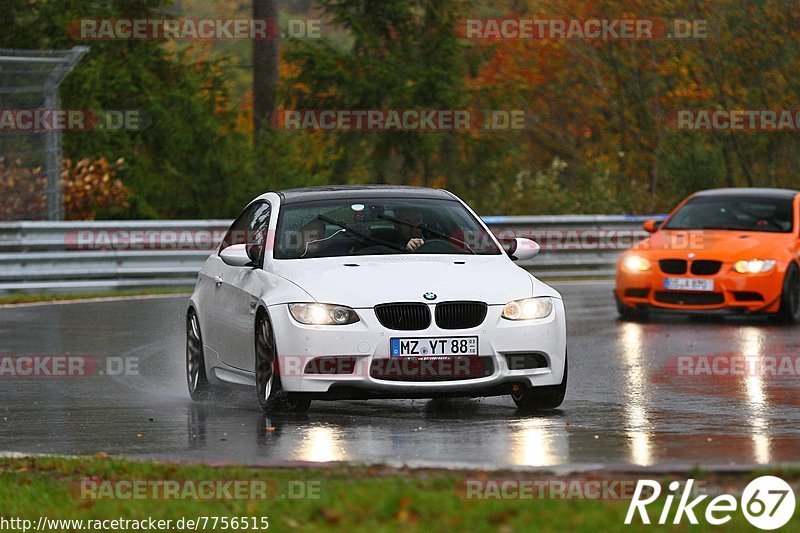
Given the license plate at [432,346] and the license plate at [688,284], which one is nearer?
the license plate at [432,346]

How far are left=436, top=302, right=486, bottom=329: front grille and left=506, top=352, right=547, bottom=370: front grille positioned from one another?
12.7 inches

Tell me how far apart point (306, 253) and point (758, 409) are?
331 cm

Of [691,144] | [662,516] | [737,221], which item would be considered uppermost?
[662,516]

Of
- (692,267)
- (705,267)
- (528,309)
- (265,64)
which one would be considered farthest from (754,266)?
(265,64)

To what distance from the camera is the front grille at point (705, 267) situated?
778 inches

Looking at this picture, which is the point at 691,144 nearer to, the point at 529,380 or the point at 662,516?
the point at 529,380

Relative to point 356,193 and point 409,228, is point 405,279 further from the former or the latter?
point 356,193

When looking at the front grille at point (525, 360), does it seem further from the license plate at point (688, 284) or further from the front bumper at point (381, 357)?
the license plate at point (688, 284)

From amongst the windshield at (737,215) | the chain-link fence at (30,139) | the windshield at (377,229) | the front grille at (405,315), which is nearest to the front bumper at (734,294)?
the windshield at (737,215)

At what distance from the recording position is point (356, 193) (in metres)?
13.1

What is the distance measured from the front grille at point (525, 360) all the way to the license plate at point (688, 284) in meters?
8.18

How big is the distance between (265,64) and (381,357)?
26.3 metres

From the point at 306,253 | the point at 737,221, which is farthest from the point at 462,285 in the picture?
the point at 737,221

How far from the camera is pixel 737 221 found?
20.8 metres
